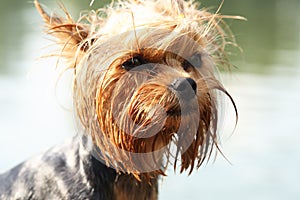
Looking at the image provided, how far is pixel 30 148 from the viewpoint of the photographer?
7.33 meters

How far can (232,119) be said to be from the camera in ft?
25.3

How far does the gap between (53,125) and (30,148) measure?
Answer: 2.85 feet

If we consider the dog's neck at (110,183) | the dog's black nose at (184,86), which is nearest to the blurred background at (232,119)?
the dog's neck at (110,183)

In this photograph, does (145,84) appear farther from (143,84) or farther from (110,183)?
(110,183)

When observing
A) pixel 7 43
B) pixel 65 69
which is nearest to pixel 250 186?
pixel 65 69

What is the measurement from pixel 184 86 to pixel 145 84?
176mm

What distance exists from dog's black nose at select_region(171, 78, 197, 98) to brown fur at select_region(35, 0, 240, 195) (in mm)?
31

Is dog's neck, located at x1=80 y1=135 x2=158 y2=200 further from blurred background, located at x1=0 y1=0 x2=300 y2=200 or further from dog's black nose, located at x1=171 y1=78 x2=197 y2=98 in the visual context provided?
dog's black nose, located at x1=171 y1=78 x2=197 y2=98

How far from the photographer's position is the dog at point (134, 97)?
3408 mm

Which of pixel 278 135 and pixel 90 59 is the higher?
pixel 90 59

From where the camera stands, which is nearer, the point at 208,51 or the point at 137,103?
the point at 137,103

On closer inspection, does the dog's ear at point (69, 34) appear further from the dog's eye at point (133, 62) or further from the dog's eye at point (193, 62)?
the dog's eye at point (193, 62)

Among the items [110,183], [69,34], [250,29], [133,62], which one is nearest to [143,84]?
[133,62]

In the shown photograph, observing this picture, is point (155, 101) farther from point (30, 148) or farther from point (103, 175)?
point (30, 148)
